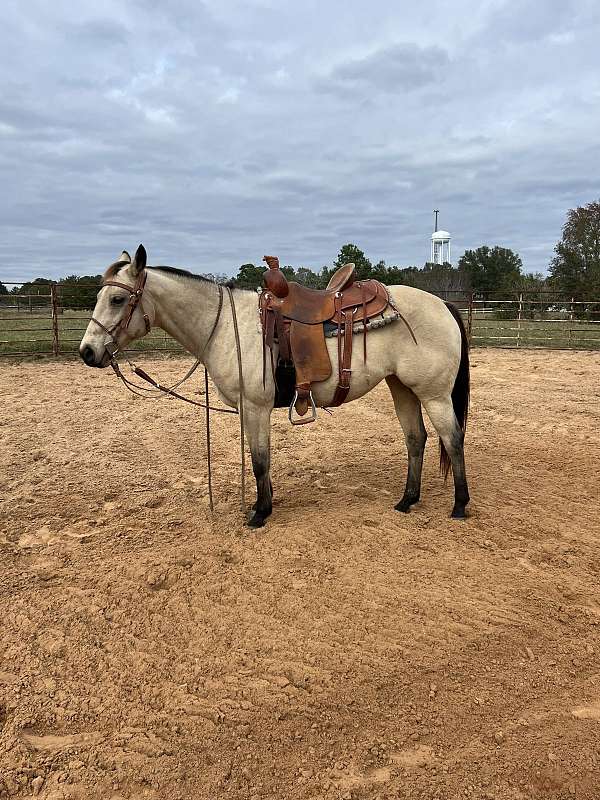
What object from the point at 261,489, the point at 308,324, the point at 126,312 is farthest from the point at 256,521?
the point at 126,312

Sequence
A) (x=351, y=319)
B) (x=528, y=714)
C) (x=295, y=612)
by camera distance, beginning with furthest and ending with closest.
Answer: (x=351, y=319) < (x=295, y=612) < (x=528, y=714)

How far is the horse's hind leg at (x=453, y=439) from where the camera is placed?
12.7 feet

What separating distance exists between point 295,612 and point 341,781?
998 millimetres

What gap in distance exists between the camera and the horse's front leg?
A: 3.76 meters

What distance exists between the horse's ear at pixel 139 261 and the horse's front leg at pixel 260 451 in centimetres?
120

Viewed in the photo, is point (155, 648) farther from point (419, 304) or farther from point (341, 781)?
point (419, 304)

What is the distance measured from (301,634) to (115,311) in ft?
7.83

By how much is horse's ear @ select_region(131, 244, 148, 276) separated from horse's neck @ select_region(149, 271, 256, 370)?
0.65 ft

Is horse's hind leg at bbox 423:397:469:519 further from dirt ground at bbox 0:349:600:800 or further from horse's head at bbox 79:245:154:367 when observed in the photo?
horse's head at bbox 79:245:154:367

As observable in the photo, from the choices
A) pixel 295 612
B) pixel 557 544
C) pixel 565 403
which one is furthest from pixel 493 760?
pixel 565 403

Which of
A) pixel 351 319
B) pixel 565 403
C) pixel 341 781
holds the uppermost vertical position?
pixel 351 319

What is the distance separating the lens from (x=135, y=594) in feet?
9.62

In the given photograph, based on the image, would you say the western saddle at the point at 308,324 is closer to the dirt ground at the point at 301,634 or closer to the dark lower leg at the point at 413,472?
the dark lower leg at the point at 413,472

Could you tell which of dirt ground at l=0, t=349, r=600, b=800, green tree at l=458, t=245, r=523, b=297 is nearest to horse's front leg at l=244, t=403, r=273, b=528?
dirt ground at l=0, t=349, r=600, b=800
